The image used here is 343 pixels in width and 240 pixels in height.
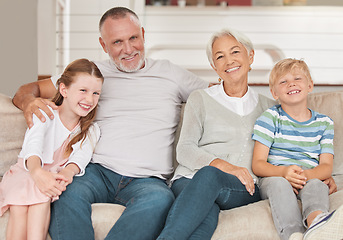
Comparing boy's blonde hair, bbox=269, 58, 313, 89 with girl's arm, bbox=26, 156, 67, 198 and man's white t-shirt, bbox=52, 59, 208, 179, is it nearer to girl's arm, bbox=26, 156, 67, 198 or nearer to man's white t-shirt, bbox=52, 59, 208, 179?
man's white t-shirt, bbox=52, 59, 208, 179

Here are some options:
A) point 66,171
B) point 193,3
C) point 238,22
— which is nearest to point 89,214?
point 66,171

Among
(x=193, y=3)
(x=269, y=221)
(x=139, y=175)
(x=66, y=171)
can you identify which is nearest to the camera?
(x=269, y=221)

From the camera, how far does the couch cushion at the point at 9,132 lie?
2059 millimetres

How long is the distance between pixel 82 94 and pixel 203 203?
0.74m

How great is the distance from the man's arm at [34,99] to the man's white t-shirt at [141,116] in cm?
6

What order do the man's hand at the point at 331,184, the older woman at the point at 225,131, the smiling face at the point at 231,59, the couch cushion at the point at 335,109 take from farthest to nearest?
the couch cushion at the point at 335,109 < the smiling face at the point at 231,59 < the man's hand at the point at 331,184 < the older woman at the point at 225,131

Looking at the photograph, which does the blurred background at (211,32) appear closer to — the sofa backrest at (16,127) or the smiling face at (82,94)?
the sofa backrest at (16,127)

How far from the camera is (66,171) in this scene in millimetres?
1753

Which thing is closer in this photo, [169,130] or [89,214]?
[89,214]

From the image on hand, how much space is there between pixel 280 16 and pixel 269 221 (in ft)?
10.9

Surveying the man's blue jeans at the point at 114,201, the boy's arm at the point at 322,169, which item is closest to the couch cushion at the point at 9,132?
the man's blue jeans at the point at 114,201

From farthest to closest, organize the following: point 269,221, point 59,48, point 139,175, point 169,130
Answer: point 59,48, point 169,130, point 139,175, point 269,221

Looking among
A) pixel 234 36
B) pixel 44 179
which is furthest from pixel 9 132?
pixel 234 36

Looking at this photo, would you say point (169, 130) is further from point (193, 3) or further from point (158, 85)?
point (193, 3)
